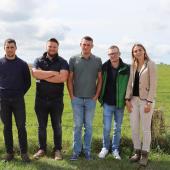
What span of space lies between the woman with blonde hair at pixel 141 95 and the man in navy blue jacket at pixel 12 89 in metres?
2.15

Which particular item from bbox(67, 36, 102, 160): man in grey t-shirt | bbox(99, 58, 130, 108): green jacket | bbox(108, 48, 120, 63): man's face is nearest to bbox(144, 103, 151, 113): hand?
bbox(99, 58, 130, 108): green jacket

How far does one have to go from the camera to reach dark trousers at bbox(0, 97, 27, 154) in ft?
30.0

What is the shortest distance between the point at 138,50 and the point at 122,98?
3.59 ft

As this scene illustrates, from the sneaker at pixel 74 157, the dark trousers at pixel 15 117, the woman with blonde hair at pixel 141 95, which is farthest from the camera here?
the sneaker at pixel 74 157

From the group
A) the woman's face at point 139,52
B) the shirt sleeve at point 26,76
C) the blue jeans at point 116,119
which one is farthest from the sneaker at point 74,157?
the woman's face at point 139,52

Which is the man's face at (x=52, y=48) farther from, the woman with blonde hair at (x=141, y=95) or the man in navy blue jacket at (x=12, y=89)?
the woman with blonde hair at (x=141, y=95)

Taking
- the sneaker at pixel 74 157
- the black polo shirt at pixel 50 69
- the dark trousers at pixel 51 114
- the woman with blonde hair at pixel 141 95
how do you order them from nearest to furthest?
1. the woman with blonde hair at pixel 141 95
2. the black polo shirt at pixel 50 69
3. the dark trousers at pixel 51 114
4. the sneaker at pixel 74 157

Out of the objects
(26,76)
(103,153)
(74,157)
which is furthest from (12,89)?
(103,153)

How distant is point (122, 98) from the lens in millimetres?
9453

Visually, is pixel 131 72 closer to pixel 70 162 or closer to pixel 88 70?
pixel 88 70

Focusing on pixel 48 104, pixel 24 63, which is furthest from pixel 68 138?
pixel 24 63

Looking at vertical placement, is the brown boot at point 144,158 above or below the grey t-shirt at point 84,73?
below

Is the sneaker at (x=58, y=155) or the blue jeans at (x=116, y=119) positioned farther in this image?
the blue jeans at (x=116, y=119)

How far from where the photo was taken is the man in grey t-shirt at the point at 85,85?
9289 mm
